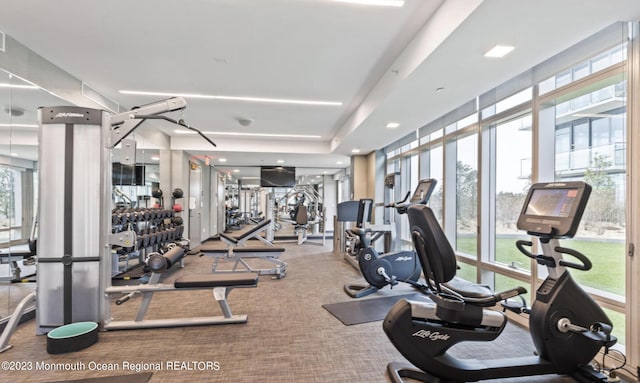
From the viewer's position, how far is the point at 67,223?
2658mm

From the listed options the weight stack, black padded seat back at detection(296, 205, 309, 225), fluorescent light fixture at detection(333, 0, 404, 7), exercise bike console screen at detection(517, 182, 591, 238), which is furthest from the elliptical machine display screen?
black padded seat back at detection(296, 205, 309, 225)

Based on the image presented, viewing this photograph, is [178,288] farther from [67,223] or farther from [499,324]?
[499,324]

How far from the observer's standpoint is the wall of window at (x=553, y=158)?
239 cm

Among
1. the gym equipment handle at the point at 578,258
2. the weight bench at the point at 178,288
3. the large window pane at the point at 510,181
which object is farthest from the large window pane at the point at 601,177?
the weight bench at the point at 178,288

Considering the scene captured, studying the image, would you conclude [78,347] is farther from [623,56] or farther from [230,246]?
[623,56]

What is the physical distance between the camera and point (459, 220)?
4.73 meters

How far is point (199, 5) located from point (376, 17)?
1459 millimetres

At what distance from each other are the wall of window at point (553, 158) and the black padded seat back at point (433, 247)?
145 cm

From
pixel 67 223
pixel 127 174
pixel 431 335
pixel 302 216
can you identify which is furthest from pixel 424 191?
pixel 302 216

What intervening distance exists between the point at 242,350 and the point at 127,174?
4.27 meters

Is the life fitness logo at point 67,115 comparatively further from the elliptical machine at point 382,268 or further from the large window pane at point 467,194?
the large window pane at point 467,194

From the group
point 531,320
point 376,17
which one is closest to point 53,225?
point 376,17

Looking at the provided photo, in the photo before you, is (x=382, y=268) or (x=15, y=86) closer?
(x=15, y=86)

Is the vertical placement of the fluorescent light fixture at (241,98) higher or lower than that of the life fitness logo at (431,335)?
higher
